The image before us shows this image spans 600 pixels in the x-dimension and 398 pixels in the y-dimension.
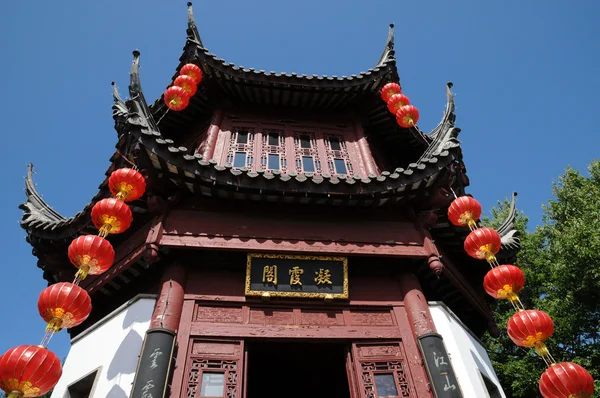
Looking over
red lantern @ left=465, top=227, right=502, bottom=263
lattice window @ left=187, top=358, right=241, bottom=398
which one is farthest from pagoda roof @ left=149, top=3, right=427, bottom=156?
lattice window @ left=187, top=358, right=241, bottom=398

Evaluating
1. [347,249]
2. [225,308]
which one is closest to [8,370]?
[225,308]

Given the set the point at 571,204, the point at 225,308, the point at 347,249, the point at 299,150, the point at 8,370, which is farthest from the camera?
the point at 571,204

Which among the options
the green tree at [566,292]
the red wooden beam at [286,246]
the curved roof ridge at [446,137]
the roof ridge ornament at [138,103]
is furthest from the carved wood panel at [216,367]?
the green tree at [566,292]

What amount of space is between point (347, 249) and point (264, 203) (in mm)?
1602

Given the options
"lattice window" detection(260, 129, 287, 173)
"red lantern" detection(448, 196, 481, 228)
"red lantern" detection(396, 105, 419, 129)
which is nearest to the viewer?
"red lantern" detection(448, 196, 481, 228)

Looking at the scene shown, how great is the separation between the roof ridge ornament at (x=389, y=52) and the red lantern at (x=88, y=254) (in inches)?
298

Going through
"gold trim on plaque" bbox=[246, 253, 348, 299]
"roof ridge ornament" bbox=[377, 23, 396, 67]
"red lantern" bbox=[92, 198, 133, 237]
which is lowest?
"gold trim on plaque" bbox=[246, 253, 348, 299]

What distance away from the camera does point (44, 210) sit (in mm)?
7758

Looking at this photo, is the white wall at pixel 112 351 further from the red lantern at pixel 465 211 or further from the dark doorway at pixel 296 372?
the red lantern at pixel 465 211

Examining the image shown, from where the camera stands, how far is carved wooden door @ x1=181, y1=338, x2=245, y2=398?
214 inches

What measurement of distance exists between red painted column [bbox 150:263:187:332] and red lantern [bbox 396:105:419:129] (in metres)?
6.08

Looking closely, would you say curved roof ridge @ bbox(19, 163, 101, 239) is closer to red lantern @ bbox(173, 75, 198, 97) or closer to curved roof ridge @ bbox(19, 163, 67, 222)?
curved roof ridge @ bbox(19, 163, 67, 222)

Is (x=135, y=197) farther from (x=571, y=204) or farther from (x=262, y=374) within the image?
(x=571, y=204)

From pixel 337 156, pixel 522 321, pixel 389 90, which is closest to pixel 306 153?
pixel 337 156
